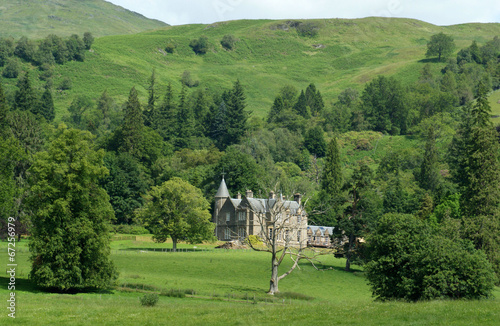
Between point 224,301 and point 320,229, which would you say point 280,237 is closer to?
point 320,229

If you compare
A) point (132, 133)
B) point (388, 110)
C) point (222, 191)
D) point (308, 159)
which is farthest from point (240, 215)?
point (388, 110)

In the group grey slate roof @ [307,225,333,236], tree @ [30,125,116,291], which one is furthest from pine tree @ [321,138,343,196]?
tree @ [30,125,116,291]

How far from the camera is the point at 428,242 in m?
50.3

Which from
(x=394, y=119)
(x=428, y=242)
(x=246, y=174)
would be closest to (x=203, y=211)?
(x=246, y=174)

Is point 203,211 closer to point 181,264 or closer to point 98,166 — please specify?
point 181,264

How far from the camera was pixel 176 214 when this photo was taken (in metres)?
88.3

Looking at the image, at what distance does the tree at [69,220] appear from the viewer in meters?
49.9

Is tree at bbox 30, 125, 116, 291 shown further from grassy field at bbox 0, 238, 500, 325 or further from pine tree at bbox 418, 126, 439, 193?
pine tree at bbox 418, 126, 439, 193

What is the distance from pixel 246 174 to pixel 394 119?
237 feet

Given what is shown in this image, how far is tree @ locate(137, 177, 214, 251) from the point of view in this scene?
88.0m

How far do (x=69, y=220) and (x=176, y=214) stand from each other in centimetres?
3641

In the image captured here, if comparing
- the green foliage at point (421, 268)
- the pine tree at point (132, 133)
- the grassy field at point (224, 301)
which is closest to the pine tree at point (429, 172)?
the grassy field at point (224, 301)

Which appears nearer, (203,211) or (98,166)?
(98,166)

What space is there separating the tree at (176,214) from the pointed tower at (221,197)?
2242 cm
